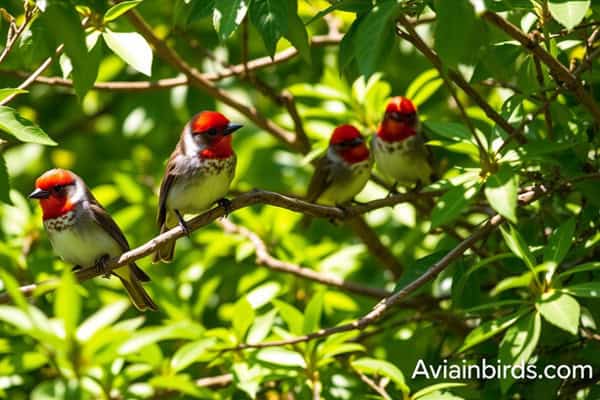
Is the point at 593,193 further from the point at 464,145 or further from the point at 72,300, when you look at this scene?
the point at 72,300

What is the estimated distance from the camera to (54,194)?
16.8ft

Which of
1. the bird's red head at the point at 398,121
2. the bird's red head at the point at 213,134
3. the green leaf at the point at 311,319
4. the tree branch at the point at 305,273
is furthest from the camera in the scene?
the bird's red head at the point at 398,121

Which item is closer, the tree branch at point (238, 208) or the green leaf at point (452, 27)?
the green leaf at point (452, 27)

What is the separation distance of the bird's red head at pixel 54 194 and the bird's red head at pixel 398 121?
196cm

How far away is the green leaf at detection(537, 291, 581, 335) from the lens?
9.91ft

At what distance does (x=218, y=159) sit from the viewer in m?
5.04

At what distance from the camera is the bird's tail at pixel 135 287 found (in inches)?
202

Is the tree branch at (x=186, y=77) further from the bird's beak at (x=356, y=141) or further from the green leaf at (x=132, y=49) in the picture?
the green leaf at (x=132, y=49)

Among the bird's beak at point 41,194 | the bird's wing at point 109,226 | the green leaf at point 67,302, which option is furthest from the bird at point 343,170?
the green leaf at point 67,302

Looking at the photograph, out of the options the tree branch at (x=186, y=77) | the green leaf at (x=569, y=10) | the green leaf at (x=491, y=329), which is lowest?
the green leaf at (x=491, y=329)

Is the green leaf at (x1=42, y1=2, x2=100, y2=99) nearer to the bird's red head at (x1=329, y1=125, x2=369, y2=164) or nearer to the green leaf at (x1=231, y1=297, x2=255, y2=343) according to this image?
the green leaf at (x1=231, y1=297, x2=255, y2=343)

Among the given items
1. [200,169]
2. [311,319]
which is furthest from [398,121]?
[311,319]

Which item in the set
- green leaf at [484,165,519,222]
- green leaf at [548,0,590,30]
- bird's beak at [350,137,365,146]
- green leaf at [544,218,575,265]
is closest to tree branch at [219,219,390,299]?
bird's beak at [350,137,365,146]

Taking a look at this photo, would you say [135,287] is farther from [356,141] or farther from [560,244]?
[560,244]
